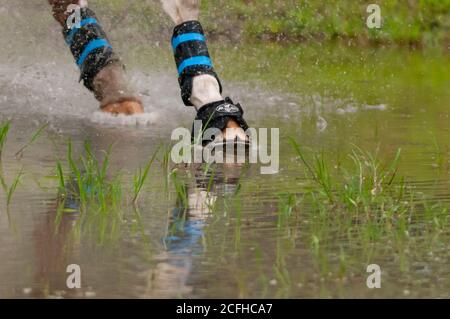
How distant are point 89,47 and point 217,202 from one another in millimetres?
2506

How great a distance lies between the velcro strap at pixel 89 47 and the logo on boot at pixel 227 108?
3.61 ft

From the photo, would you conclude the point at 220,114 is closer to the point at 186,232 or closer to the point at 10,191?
the point at 10,191

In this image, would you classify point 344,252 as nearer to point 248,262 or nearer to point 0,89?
point 248,262

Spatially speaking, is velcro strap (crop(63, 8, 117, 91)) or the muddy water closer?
the muddy water

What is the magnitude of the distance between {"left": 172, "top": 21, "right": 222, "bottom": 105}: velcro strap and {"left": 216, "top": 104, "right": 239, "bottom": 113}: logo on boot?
0.83 feet

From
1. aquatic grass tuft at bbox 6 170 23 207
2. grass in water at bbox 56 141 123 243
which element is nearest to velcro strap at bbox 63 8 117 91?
grass in water at bbox 56 141 123 243

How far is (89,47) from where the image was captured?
7102mm

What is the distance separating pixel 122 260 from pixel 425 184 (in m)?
1.71

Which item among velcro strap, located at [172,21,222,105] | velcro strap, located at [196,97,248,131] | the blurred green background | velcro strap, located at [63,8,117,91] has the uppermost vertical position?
the blurred green background

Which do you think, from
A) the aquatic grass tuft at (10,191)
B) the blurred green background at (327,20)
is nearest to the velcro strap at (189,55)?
the aquatic grass tuft at (10,191)

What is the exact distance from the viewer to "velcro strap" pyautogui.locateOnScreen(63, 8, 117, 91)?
279 inches

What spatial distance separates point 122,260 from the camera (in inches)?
152

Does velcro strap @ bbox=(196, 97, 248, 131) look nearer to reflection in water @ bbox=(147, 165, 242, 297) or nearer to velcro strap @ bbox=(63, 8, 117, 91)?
reflection in water @ bbox=(147, 165, 242, 297)

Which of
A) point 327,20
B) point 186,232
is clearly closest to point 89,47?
point 186,232
